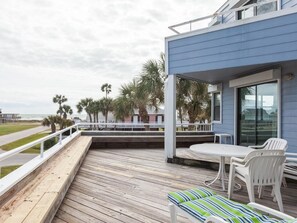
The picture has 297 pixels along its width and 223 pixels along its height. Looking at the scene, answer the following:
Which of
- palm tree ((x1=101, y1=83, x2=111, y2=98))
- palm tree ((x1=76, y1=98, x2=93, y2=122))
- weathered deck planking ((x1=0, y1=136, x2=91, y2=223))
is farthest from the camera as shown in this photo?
palm tree ((x1=101, y1=83, x2=111, y2=98))

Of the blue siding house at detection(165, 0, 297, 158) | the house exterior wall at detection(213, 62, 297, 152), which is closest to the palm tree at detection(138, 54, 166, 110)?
the blue siding house at detection(165, 0, 297, 158)

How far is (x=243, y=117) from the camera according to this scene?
21.2 feet

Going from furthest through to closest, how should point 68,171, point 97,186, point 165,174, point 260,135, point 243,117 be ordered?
point 243,117 → point 260,135 → point 165,174 → point 97,186 → point 68,171

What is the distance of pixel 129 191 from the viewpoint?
3.38 meters

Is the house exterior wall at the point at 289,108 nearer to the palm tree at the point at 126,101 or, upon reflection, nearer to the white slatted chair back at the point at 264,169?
the white slatted chair back at the point at 264,169

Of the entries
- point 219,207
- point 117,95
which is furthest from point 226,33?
point 117,95

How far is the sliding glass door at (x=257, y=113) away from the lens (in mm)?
5312

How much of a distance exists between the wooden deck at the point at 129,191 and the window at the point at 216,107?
3531mm

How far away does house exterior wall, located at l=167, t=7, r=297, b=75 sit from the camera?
392cm

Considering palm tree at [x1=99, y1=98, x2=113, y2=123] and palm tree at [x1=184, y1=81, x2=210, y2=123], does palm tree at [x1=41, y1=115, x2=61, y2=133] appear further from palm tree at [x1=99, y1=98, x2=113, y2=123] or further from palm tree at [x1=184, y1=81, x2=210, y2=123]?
palm tree at [x1=184, y1=81, x2=210, y2=123]

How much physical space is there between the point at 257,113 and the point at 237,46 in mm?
2147

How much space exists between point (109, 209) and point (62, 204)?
24.1 inches

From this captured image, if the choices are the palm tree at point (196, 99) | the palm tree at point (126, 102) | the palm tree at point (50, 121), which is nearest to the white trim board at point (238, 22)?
the palm tree at point (196, 99)

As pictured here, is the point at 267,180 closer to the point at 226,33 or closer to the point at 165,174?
the point at 165,174
